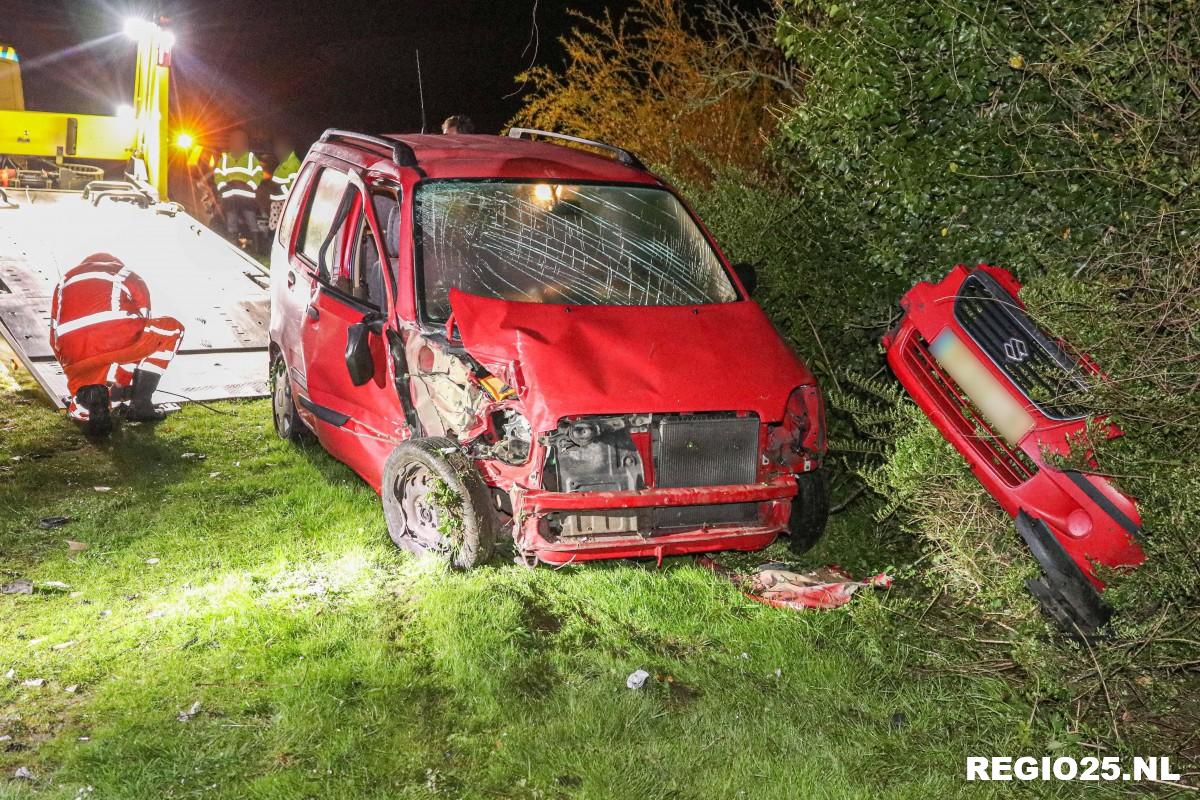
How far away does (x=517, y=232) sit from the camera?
5.61 m

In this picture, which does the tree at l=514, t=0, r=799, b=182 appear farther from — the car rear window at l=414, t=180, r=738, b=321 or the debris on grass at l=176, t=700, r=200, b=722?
the debris on grass at l=176, t=700, r=200, b=722

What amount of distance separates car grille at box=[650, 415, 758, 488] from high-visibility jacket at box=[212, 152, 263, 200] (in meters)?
11.4

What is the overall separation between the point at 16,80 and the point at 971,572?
8.74 m

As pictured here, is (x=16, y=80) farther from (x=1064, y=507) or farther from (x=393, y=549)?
(x=1064, y=507)

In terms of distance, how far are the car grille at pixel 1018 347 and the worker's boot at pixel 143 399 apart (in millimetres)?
5816

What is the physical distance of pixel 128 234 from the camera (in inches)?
334

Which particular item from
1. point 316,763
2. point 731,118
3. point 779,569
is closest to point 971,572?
point 779,569

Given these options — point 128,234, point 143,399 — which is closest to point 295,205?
point 143,399

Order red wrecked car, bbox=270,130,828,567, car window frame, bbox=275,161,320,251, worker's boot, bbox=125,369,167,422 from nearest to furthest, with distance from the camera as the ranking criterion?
1. red wrecked car, bbox=270,130,828,567
2. car window frame, bbox=275,161,320,251
3. worker's boot, bbox=125,369,167,422

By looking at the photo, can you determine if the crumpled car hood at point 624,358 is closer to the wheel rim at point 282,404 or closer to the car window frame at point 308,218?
the car window frame at point 308,218

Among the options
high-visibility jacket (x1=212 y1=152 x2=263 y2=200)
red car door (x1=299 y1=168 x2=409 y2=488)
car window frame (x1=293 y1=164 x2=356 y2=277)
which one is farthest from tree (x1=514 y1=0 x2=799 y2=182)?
red car door (x1=299 y1=168 x2=409 y2=488)

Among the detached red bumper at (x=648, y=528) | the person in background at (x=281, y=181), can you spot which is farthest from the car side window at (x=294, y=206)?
the person in background at (x=281, y=181)

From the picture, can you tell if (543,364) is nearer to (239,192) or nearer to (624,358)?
(624,358)

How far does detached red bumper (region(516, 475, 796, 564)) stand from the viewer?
15.0 feet
